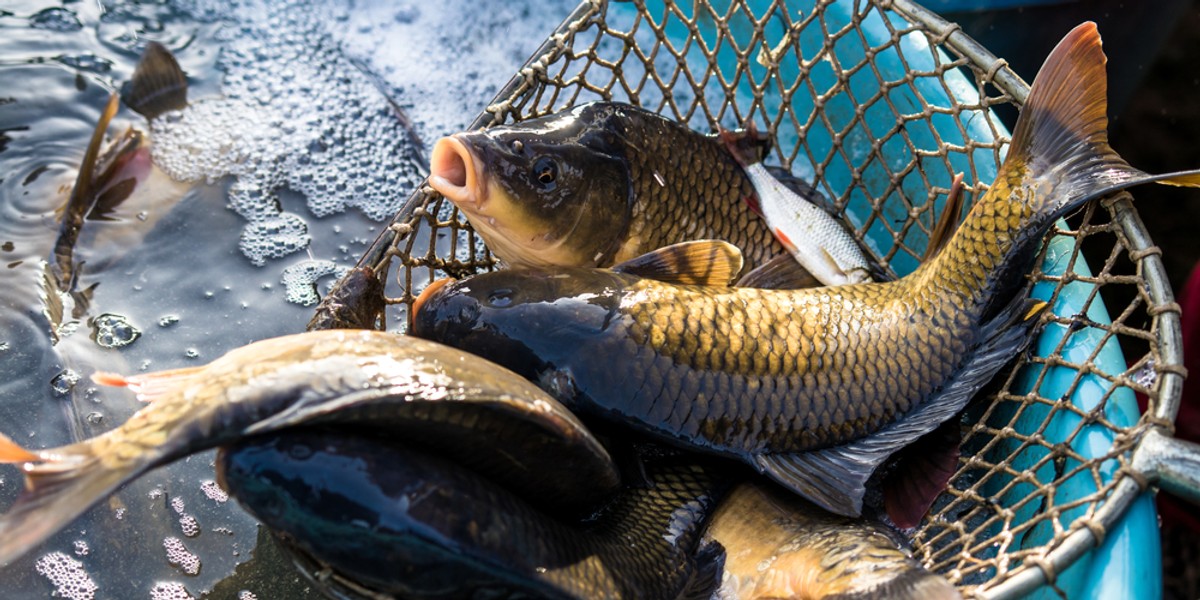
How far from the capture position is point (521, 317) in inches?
74.6

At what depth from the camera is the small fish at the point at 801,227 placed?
2.50 metres

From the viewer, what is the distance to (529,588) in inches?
58.2

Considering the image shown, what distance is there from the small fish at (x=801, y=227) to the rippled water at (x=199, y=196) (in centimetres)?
142

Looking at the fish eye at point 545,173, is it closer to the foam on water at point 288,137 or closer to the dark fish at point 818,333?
the dark fish at point 818,333

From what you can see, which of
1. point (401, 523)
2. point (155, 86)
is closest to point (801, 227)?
point (401, 523)

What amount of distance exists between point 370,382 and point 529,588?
1.38ft

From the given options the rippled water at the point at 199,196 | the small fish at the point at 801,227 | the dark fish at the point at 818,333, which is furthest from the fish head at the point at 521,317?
the rippled water at the point at 199,196

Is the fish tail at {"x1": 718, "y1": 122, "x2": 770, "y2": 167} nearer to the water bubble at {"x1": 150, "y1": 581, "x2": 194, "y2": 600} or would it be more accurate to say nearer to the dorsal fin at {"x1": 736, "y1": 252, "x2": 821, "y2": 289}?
the dorsal fin at {"x1": 736, "y1": 252, "x2": 821, "y2": 289}

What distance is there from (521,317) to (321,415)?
2.06 feet

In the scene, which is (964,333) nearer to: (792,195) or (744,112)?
(792,195)

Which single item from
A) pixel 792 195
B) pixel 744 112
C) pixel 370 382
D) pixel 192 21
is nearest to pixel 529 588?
pixel 370 382

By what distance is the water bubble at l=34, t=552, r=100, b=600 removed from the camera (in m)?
2.18

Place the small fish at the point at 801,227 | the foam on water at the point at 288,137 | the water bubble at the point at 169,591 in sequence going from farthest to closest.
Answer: the foam on water at the point at 288,137
the small fish at the point at 801,227
the water bubble at the point at 169,591

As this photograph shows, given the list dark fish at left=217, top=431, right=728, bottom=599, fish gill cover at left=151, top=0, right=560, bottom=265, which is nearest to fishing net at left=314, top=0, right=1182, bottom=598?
fish gill cover at left=151, top=0, right=560, bottom=265
